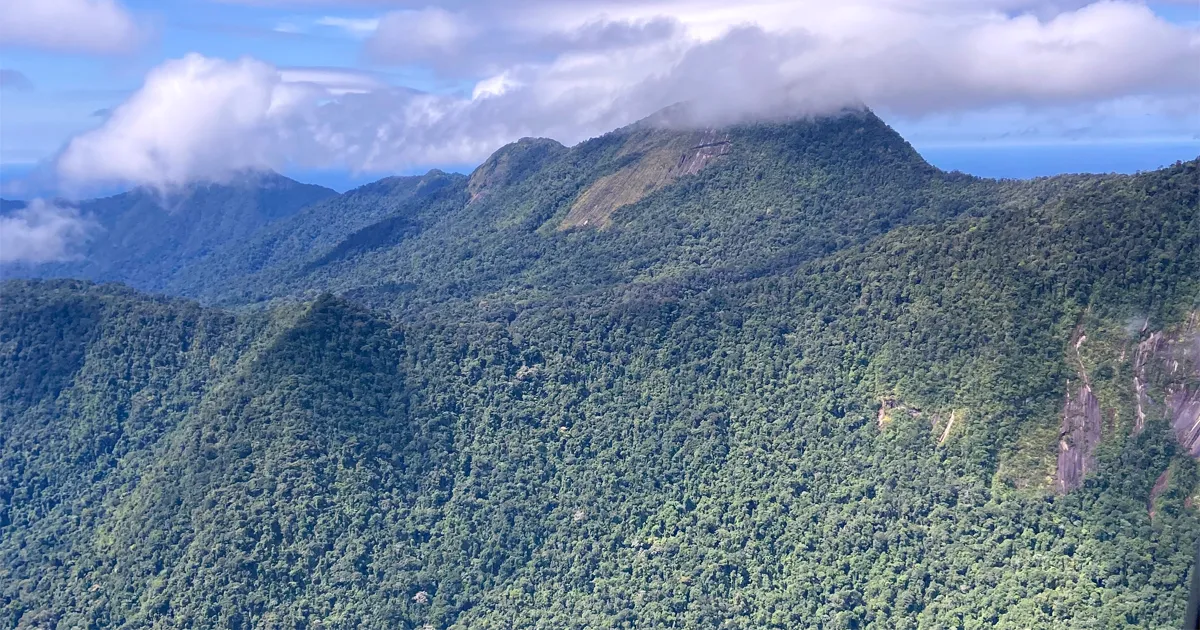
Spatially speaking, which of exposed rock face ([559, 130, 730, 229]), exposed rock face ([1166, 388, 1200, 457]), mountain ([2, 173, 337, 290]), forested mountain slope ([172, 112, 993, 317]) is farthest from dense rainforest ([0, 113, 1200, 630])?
mountain ([2, 173, 337, 290])

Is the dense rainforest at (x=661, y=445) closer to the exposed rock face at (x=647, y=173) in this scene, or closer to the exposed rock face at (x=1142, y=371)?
the exposed rock face at (x=1142, y=371)

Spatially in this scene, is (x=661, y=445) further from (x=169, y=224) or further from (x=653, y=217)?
(x=169, y=224)

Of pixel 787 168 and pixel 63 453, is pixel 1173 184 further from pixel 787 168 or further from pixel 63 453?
pixel 63 453

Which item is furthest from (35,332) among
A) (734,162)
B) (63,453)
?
(734,162)

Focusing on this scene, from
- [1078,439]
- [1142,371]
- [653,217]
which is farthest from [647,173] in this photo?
[1142,371]

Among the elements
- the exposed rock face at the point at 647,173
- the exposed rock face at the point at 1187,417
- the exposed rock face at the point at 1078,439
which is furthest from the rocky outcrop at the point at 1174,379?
the exposed rock face at the point at 647,173
